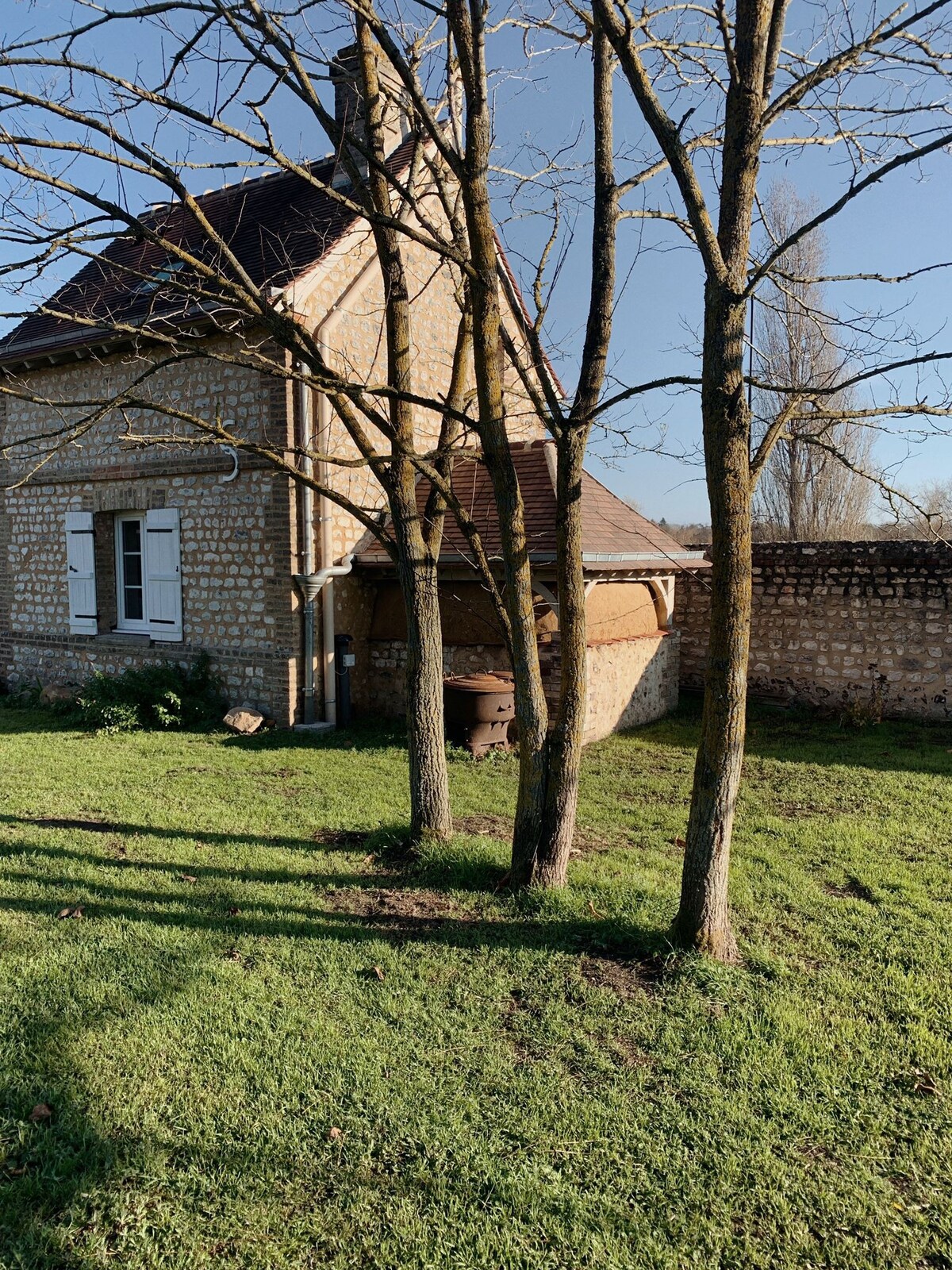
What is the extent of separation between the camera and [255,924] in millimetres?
4578

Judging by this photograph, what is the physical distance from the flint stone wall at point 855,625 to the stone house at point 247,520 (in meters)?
1.47

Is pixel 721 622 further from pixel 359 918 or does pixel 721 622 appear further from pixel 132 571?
pixel 132 571

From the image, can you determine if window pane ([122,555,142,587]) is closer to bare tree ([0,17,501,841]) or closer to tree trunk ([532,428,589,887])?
bare tree ([0,17,501,841])

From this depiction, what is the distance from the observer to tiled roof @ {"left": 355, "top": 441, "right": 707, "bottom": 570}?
927 centimetres

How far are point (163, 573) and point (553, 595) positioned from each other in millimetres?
5401

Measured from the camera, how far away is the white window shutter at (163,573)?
35.9ft

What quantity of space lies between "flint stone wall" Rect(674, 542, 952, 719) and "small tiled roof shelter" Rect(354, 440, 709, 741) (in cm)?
100

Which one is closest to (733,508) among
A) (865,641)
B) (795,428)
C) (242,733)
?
(795,428)

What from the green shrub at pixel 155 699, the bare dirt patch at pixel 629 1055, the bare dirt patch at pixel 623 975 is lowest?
the bare dirt patch at pixel 629 1055

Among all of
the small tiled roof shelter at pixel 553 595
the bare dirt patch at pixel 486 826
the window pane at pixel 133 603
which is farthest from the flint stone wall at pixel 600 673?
the window pane at pixel 133 603

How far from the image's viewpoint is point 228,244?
980 centimetres

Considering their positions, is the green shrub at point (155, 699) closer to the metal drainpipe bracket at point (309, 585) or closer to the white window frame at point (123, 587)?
the white window frame at point (123, 587)

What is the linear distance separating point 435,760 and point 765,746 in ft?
18.4

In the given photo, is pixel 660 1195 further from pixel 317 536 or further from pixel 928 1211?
pixel 317 536
